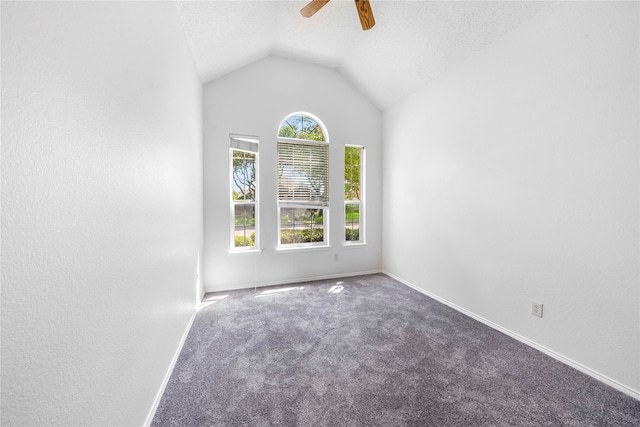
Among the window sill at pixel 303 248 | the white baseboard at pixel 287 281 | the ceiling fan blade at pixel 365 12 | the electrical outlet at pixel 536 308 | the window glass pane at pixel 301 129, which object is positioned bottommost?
the white baseboard at pixel 287 281

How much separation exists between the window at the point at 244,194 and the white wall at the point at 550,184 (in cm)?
237

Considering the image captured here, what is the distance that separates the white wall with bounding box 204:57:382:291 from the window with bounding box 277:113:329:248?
0.12 metres

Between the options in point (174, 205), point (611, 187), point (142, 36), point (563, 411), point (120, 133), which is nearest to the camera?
point (120, 133)

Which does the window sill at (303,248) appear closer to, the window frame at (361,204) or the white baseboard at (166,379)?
the window frame at (361,204)

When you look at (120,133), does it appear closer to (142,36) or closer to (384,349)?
Result: (142,36)

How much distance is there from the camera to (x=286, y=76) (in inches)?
139

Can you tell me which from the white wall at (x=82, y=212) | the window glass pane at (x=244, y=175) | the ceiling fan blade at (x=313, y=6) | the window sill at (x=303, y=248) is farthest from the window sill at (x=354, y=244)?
the ceiling fan blade at (x=313, y=6)

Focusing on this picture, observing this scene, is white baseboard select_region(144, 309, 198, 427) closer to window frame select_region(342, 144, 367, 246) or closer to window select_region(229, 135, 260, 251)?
window select_region(229, 135, 260, 251)

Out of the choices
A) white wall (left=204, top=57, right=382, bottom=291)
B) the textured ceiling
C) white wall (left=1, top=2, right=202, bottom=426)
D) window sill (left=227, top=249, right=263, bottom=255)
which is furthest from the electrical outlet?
window sill (left=227, top=249, right=263, bottom=255)

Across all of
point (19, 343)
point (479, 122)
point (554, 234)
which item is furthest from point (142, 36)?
point (554, 234)

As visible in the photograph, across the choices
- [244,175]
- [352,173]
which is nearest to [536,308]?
[352,173]

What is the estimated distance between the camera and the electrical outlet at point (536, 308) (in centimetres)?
204

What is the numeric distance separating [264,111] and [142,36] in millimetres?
2210

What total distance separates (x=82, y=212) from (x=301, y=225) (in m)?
3.02
